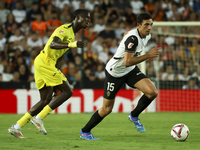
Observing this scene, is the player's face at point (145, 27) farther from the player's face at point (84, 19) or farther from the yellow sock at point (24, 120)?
the yellow sock at point (24, 120)

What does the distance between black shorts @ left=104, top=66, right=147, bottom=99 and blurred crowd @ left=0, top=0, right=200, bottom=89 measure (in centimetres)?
533

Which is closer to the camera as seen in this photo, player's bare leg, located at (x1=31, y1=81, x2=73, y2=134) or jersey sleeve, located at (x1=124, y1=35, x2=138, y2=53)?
jersey sleeve, located at (x1=124, y1=35, x2=138, y2=53)

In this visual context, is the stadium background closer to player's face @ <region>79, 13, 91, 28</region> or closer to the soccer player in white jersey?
player's face @ <region>79, 13, 91, 28</region>

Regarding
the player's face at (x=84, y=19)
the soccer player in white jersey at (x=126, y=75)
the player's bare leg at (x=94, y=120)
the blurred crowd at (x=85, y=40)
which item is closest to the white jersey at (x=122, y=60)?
the soccer player in white jersey at (x=126, y=75)

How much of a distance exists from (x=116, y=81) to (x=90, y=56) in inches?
266

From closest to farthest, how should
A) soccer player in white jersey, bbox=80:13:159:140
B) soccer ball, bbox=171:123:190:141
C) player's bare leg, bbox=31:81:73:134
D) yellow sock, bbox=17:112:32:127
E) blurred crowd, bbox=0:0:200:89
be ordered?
soccer ball, bbox=171:123:190:141 → soccer player in white jersey, bbox=80:13:159:140 → yellow sock, bbox=17:112:32:127 → player's bare leg, bbox=31:81:73:134 → blurred crowd, bbox=0:0:200:89

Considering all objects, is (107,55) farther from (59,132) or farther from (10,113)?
(59,132)

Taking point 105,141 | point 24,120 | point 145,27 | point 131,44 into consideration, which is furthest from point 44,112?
point 145,27

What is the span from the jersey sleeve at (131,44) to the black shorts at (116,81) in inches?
25.5

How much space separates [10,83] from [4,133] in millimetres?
4731

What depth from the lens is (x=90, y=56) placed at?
1262cm

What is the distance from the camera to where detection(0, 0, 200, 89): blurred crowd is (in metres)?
12.0

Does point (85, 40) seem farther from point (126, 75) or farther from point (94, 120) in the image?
point (94, 120)

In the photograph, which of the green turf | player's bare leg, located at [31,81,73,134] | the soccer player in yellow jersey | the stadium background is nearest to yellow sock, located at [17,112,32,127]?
the soccer player in yellow jersey
